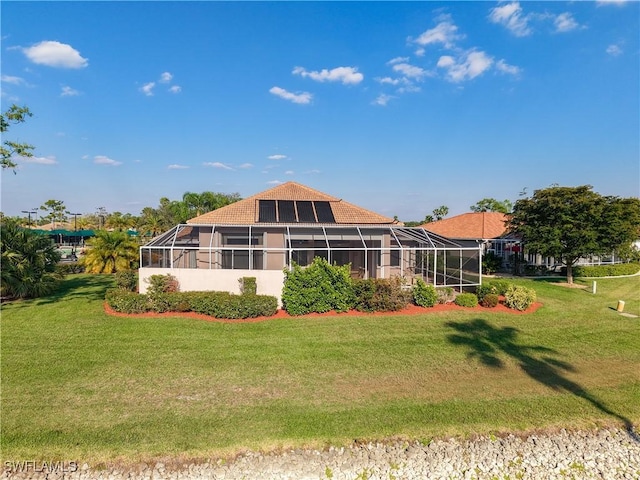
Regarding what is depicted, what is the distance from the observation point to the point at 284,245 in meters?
19.6

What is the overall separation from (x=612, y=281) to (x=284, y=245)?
80.0 ft

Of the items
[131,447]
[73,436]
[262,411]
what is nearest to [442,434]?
[262,411]

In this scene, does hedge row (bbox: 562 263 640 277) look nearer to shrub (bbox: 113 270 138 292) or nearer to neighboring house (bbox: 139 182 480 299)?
neighboring house (bbox: 139 182 480 299)

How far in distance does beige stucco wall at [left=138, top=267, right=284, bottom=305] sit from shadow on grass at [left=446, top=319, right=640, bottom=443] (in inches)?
309

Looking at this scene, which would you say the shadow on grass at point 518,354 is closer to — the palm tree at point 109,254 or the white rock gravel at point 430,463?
the white rock gravel at point 430,463

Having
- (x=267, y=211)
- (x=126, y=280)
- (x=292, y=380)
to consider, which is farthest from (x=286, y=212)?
(x=292, y=380)

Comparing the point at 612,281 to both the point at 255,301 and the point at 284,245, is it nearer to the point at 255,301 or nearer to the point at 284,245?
the point at 284,245

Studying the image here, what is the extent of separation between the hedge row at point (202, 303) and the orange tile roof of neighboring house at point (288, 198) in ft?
18.0

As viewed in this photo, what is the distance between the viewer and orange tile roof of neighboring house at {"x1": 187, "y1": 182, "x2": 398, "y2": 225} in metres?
20.2

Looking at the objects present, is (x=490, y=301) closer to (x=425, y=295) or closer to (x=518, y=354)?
(x=425, y=295)

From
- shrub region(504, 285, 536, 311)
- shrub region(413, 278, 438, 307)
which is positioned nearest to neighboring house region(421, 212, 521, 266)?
shrub region(504, 285, 536, 311)

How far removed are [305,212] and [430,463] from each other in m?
16.3

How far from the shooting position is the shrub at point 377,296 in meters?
15.6

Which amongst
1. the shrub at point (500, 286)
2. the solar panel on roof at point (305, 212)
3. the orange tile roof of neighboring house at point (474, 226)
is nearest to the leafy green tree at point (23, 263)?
the solar panel on roof at point (305, 212)
